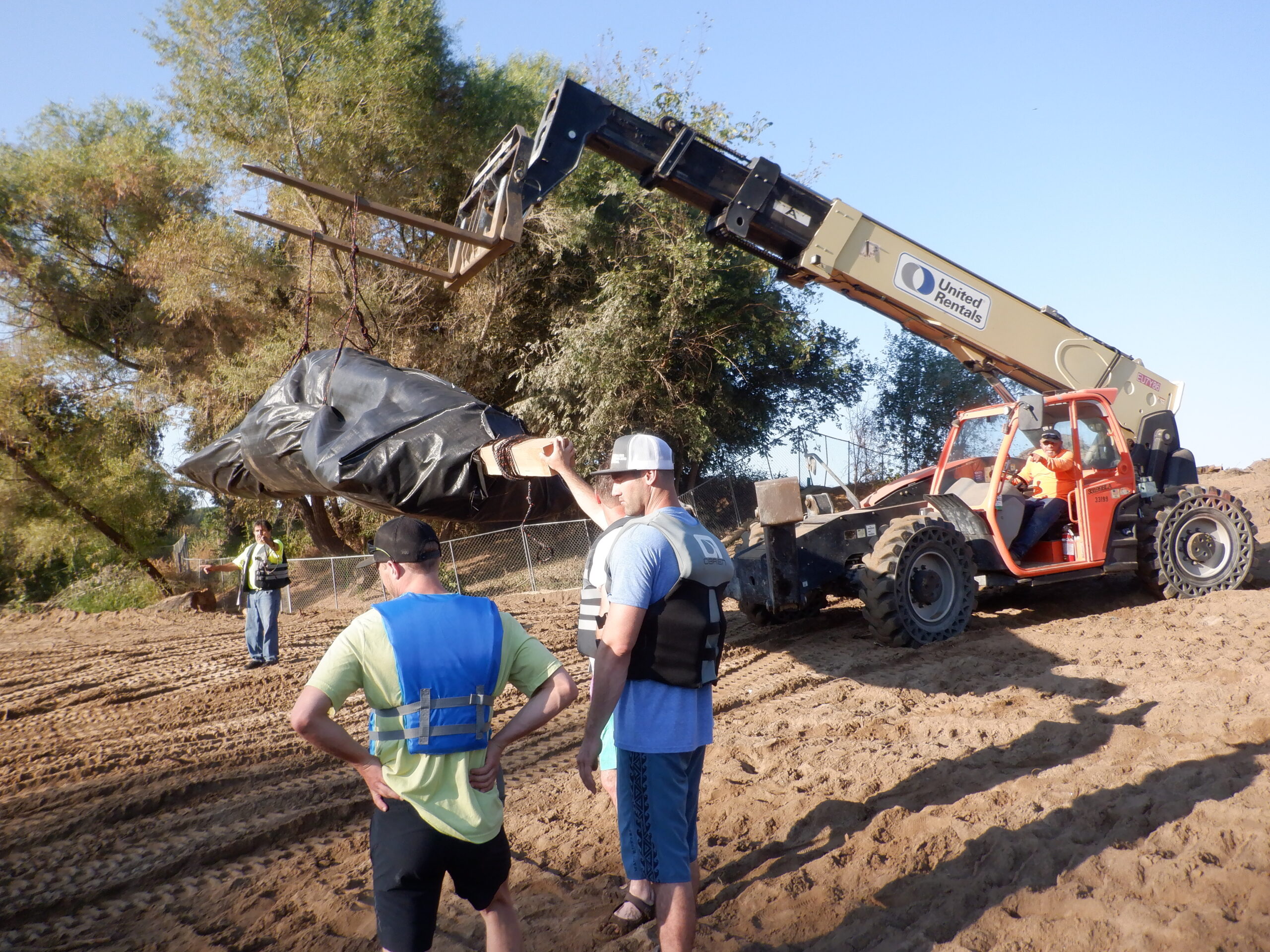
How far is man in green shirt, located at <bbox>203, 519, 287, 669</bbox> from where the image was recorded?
31.2 ft

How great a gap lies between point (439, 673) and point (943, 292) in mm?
7249

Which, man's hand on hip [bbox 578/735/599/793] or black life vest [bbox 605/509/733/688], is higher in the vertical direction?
black life vest [bbox 605/509/733/688]

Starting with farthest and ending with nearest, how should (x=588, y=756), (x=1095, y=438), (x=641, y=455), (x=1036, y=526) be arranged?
(x=1095, y=438) → (x=1036, y=526) → (x=641, y=455) → (x=588, y=756)

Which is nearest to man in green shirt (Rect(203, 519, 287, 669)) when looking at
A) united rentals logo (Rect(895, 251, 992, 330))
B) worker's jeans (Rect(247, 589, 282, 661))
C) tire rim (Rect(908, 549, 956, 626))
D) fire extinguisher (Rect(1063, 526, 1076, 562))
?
worker's jeans (Rect(247, 589, 282, 661))

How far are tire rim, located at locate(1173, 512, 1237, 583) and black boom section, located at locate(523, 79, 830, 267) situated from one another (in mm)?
4901

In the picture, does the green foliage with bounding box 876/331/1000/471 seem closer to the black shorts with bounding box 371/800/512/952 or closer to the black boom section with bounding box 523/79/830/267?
the black boom section with bounding box 523/79/830/267

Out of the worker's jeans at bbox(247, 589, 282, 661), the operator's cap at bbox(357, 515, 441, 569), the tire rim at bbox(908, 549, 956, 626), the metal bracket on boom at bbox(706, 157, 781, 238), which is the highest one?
the metal bracket on boom at bbox(706, 157, 781, 238)

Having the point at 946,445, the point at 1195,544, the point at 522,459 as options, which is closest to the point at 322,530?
the point at 946,445

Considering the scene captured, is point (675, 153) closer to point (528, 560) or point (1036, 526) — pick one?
point (1036, 526)

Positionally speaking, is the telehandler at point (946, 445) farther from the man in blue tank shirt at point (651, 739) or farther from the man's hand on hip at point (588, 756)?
the man's hand on hip at point (588, 756)

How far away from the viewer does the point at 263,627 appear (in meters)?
9.67

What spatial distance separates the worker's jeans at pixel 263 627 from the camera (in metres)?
9.58

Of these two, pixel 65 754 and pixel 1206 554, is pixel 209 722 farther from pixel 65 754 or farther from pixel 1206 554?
pixel 1206 554

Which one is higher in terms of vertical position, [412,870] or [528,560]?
[412,870]
